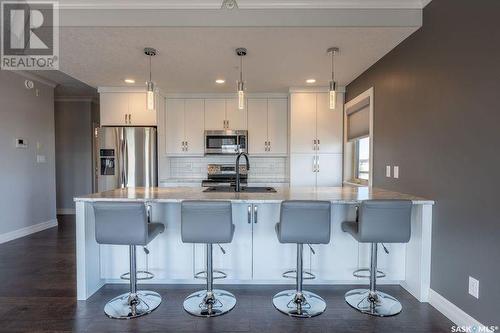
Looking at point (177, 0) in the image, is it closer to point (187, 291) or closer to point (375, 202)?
point (375, 202)

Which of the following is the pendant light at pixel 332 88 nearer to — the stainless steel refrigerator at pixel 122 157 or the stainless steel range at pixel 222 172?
the stainless steel range at pixel 222 172

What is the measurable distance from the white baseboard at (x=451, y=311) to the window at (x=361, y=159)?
6.27ft

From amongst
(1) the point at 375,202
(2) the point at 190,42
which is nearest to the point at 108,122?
(2) the point at 190,42

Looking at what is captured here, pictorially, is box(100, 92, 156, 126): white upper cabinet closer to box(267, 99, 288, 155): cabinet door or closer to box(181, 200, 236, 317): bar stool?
box(267, 99, 288, 155): cabinet door

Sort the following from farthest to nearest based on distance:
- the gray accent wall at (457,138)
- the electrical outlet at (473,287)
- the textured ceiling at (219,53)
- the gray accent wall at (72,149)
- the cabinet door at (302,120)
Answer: the gray accent wall at (72,149), the cabinet door at (302,120), the textured ceiling at (219,53), the electrical outlet at (473,287), the gray accent wall at (457,138)

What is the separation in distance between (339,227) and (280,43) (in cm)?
195

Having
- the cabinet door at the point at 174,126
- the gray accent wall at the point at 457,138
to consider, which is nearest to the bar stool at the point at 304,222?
the gray accent wall at the point at 457,138

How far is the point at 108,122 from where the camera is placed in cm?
459

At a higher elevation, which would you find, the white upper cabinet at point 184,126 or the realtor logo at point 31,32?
the realtor logo at point 31,32

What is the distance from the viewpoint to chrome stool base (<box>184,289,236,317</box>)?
2201 mm

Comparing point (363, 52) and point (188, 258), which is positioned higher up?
point (363, 52)

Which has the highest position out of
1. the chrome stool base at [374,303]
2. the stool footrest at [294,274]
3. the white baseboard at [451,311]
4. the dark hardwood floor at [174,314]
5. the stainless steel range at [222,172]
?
the stainless steel range at [222,172]

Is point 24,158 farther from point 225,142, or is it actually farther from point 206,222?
point 206,222

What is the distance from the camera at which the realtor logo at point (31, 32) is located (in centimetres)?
249
